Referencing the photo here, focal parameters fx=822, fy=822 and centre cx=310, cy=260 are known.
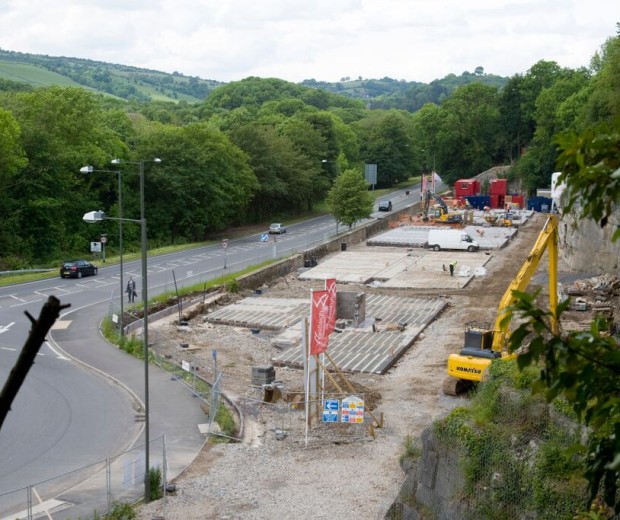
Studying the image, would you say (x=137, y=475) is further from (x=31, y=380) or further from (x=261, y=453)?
(x=31, y=380)

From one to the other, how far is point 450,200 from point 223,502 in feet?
276

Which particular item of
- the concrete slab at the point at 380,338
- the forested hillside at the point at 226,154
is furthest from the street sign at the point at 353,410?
the forested hillside at the point at 226,154

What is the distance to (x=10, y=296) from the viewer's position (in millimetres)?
47406

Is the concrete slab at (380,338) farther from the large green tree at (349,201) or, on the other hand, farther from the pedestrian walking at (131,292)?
the large green tree at (349,201)

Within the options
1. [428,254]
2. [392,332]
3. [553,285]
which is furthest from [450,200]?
[553,285]

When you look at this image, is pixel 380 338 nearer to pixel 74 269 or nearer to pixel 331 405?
pixel 331 405

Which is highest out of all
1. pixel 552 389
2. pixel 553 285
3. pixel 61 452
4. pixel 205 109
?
pixel 205 109

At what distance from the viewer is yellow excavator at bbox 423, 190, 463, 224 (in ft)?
282

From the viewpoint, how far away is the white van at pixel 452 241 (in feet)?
225

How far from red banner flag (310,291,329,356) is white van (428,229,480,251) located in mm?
43438

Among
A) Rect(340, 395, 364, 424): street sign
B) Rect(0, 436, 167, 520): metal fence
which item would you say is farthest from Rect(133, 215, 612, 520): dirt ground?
Rect(0, 436, 167, 520): metal fence

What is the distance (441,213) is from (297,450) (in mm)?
65110

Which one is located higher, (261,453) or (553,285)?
(553,285)

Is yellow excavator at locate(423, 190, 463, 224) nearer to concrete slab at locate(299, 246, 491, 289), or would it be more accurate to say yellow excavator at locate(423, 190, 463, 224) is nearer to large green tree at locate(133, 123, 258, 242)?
concrete slab at locate(299, 246, 491, 289)
